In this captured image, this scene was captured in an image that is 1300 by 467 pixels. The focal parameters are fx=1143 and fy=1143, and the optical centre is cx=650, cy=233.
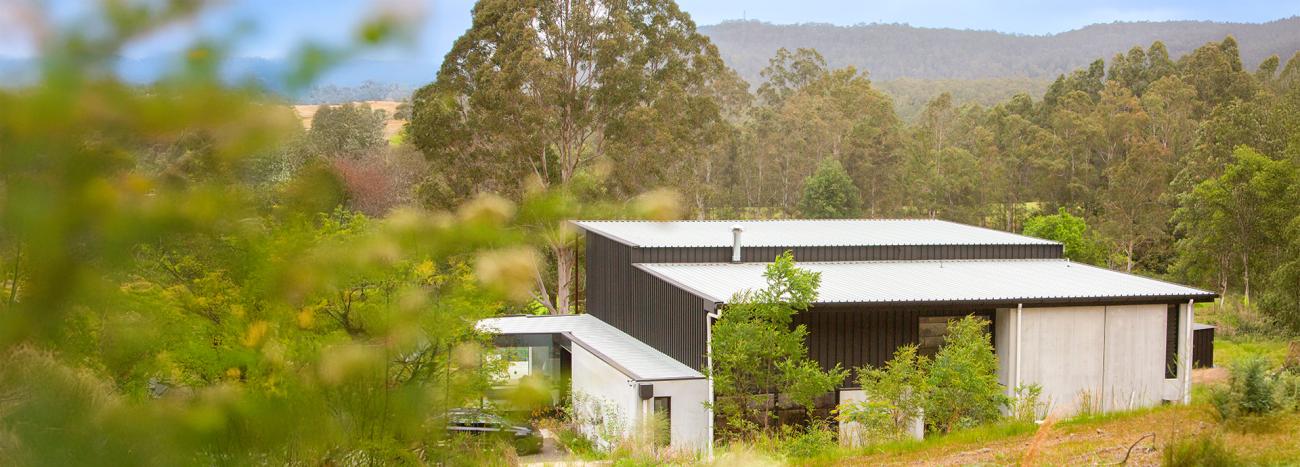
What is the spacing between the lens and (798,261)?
66.6ft

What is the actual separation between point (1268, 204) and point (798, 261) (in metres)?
16.7

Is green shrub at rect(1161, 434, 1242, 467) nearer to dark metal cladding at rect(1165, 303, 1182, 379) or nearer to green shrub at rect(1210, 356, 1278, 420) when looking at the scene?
green shrub at rect(1210, 356, 1278, 420)

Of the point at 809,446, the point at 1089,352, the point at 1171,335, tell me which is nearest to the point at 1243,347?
the point at 1171,335

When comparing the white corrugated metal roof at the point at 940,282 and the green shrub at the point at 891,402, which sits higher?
the white corrugated metal roof at the point at 940,282

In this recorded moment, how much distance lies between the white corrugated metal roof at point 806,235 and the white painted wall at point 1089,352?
15.0 feet

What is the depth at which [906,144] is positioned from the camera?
173ft

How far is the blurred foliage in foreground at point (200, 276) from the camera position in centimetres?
137

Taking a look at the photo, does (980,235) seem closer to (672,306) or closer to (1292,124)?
(672,306)

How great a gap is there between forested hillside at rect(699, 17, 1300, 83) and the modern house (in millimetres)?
136832

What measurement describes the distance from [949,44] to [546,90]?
16085 centimetres

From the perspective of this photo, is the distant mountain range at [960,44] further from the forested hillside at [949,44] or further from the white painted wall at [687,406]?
the white painted wall at [687,406]

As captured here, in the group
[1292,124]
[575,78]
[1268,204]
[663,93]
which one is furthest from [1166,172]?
[575,78]

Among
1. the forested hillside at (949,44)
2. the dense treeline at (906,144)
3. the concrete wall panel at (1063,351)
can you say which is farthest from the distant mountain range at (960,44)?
the concrete wall panel at (1063,351)

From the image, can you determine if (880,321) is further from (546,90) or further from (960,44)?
(960,44)
